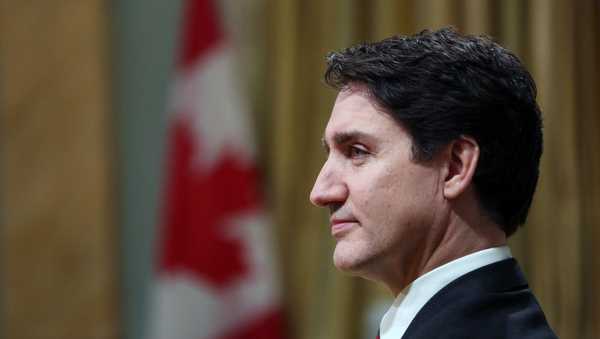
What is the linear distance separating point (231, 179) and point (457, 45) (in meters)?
1.73

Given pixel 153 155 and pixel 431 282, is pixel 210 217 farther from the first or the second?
pixel 431 282

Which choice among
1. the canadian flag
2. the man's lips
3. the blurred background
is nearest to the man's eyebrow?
the man's lips

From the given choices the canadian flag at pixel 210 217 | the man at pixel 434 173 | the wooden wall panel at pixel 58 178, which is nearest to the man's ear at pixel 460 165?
the man at pixel 434 173

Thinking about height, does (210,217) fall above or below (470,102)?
below

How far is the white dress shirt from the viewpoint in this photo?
4.33ft

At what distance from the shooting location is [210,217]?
9.96 ft

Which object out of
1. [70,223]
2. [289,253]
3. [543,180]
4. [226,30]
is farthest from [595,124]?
[70,223]

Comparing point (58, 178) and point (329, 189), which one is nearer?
point (329, 189)

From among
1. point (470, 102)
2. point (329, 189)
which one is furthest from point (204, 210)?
point (470, 102)

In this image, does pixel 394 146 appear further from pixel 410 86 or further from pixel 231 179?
pixel 231 179

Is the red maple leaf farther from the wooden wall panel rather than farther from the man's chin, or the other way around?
the man's chin

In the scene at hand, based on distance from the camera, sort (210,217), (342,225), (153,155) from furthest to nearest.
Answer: (153,155)
(210,217)
(342,225)

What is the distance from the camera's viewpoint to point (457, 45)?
4.43 ft

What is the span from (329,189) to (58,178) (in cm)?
188
